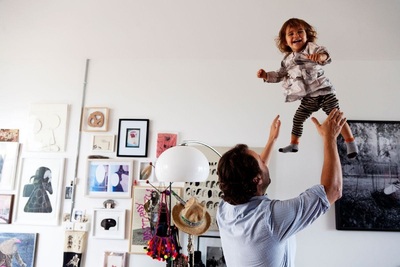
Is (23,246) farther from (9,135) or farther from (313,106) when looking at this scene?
(313,106)

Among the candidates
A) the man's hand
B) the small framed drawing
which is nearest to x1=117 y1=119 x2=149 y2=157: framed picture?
the small framed drawing

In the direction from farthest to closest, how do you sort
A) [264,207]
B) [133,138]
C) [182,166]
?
[133,138] < [182,166] < [264,207]

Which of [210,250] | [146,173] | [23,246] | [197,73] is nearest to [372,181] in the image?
[210,250]

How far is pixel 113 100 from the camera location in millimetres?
2432

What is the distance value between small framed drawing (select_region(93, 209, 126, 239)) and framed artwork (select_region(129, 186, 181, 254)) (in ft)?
0.31

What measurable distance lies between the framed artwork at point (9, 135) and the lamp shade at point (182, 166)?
161 centimetres

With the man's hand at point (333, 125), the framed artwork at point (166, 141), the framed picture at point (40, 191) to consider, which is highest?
the framed artwork at point (166, 141)

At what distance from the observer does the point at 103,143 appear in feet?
7.77

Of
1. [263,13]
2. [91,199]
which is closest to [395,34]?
[263,13]

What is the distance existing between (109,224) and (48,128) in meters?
1.02

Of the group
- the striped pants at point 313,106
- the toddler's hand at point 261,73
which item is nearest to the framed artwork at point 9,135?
the toddler's hand at point 261,73

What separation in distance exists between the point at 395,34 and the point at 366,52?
22 cm

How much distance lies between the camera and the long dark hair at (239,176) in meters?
1.08

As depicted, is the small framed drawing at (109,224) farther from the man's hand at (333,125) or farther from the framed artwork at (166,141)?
the man's hand at (333,125)
